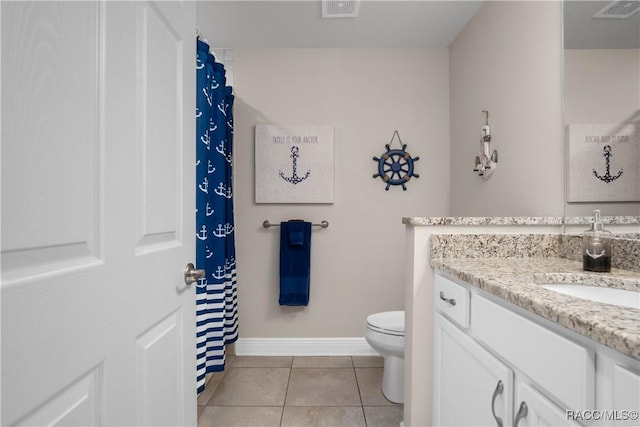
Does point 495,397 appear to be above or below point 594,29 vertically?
below

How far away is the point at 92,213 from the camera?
24.0 inches

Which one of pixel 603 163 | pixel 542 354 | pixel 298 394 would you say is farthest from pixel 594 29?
pixel 298 394

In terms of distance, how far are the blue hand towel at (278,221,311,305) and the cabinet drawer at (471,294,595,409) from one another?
165cm

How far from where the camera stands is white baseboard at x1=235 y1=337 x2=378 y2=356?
2.59 m

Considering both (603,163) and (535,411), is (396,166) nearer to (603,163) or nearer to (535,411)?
(603,163)

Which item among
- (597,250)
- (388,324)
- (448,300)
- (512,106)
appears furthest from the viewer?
(388,324)

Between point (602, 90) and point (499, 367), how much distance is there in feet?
3.48

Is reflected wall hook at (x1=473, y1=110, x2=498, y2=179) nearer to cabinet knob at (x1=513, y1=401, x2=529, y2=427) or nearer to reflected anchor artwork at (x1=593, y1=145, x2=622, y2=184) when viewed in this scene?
reflected anchor artwork at (x1=593, y1=145, x2=622, y2=184)

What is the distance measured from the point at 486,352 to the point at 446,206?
1858mm

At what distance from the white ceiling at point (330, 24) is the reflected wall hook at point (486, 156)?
73cm

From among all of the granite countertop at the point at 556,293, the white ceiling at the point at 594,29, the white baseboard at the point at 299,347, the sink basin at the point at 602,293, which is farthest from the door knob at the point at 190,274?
the white baseboard at the point at 299,347

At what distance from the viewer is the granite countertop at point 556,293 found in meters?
0.53

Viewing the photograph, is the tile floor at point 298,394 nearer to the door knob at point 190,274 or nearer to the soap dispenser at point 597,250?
the door knob at point 190,274

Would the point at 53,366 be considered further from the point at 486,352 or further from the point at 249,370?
the point at 249,370
